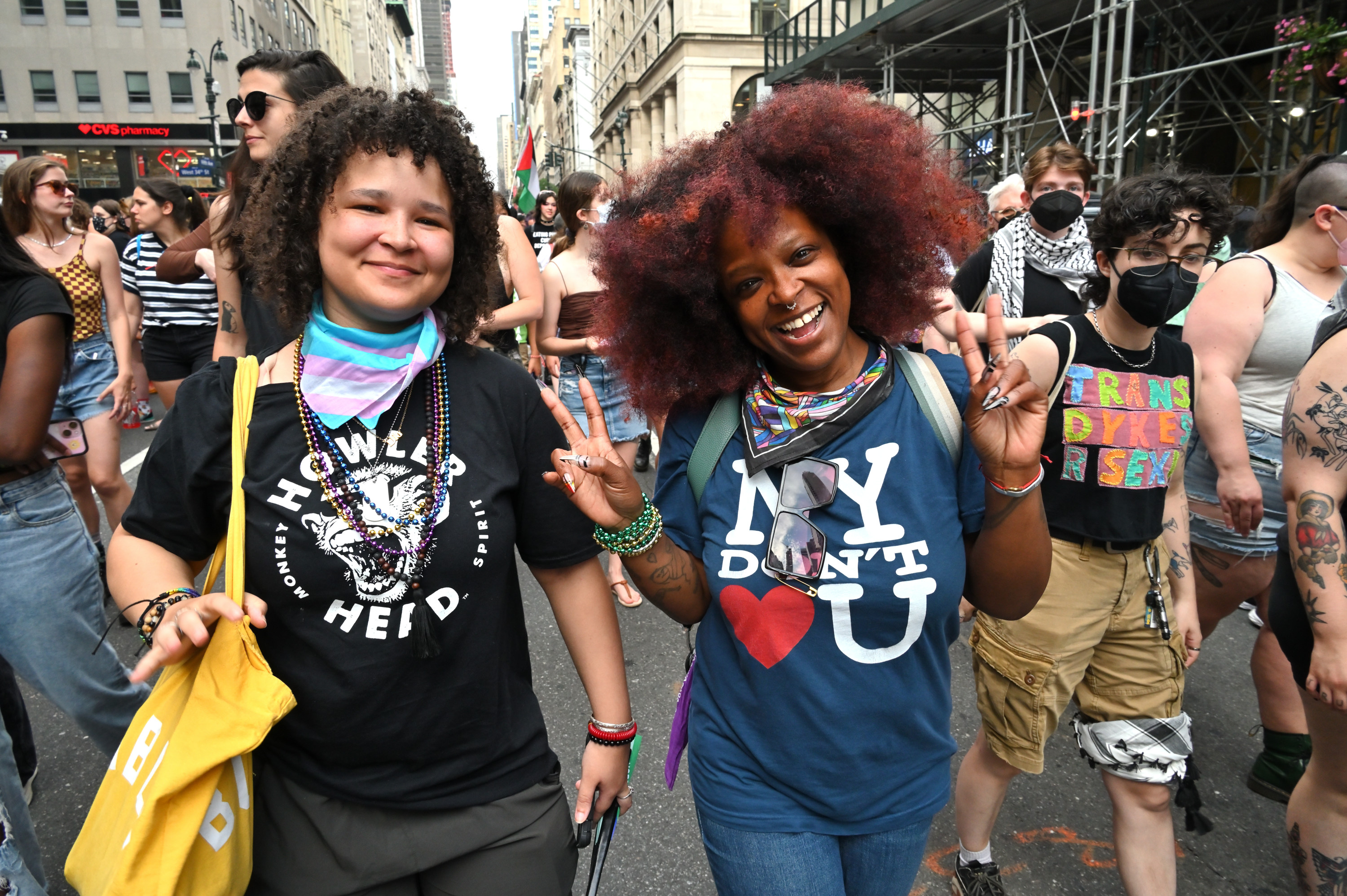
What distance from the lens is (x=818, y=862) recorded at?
5.47ft

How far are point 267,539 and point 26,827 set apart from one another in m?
1.40

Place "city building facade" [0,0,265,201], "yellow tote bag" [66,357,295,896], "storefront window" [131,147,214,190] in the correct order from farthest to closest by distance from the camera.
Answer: "city building facade" [0,0,265,201] < "storefront window" [131,147,214,190] < "yellow tote bag" [66,357,295,896]

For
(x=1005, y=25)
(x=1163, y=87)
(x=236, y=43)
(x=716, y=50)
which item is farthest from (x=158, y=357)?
(x=236, y=43)

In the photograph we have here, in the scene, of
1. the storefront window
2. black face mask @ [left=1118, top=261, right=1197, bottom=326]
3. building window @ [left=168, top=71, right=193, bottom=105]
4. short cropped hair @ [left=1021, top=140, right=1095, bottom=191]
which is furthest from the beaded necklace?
building window @ [left=168, top=71, right=193, bottom=105]

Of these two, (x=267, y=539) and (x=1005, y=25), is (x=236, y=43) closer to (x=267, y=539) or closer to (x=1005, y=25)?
(x=1005, y=25)

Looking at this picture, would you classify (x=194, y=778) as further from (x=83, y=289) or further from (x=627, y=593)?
(x=83, y=289)

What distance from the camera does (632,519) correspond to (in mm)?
1598

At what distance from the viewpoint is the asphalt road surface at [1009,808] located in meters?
2.64

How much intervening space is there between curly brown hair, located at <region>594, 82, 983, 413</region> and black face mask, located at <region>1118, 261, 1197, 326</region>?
68 cm

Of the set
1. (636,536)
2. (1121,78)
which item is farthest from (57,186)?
(1121,78)

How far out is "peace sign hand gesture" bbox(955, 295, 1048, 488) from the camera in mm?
1482

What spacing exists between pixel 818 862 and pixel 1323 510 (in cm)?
147

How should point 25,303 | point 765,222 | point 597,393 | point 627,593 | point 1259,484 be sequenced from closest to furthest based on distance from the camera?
point 765,222
point 25,303
point 1259,484
point 627,593
point 597,393

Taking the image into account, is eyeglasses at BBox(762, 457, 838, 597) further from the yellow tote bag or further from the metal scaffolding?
the metal scaffolding
